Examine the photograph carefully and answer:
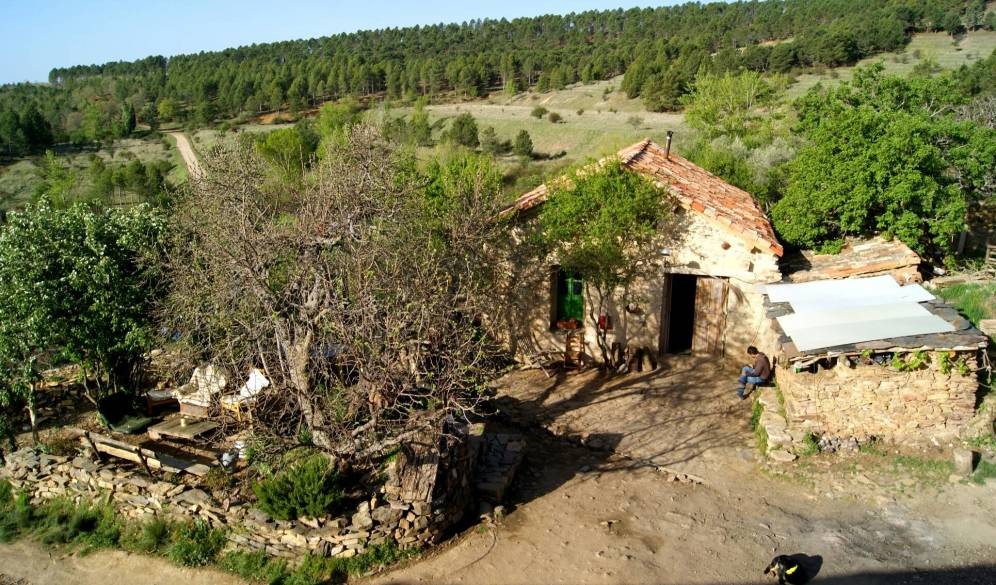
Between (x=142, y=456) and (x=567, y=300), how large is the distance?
32.1 feet

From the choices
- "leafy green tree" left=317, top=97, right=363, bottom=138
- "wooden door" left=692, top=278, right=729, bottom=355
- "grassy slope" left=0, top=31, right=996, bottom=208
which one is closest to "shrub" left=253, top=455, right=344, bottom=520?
"wooden door" left=692, top=278, right=729, bottom=355

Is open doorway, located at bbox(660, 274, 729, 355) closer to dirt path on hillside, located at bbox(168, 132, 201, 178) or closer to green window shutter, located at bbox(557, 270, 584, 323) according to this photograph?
green window shutter, located at bbox(557, 270, 584, 323)

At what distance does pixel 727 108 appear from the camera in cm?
3606

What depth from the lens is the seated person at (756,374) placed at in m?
14.0

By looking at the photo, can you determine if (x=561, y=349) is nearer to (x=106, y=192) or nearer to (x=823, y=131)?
(x=823, y=131)

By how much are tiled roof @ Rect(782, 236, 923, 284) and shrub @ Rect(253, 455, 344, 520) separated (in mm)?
10640

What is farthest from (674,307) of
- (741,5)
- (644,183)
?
(741,5)

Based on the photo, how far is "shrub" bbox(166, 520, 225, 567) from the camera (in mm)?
10391

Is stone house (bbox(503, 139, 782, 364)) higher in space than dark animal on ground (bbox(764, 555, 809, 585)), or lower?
higher

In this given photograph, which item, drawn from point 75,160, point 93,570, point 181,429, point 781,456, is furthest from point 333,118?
point 781,456

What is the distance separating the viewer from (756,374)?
1408cm

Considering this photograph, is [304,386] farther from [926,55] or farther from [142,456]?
[926,55]

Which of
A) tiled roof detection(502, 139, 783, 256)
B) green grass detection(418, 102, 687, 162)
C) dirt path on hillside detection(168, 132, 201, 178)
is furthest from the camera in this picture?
dirt path on hillside detection(168, 132, 201, 178)

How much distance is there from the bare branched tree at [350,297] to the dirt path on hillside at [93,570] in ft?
8.54
